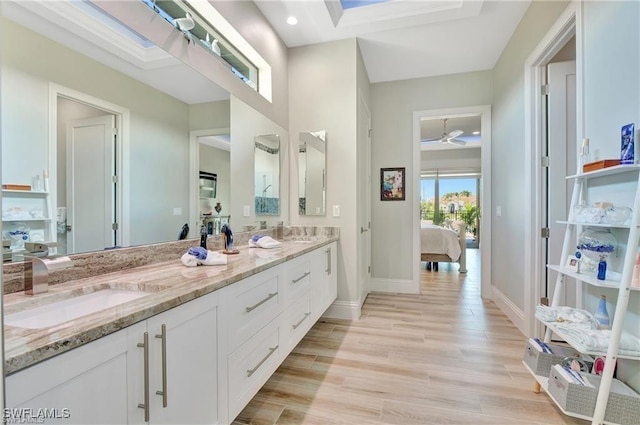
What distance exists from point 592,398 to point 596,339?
0.91ft

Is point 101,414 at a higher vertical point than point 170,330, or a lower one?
lower

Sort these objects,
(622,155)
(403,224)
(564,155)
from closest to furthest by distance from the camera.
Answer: (622,155) → (564,155) → (403,224)

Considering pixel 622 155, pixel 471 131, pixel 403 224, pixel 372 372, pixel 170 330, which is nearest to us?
pixel 170 330

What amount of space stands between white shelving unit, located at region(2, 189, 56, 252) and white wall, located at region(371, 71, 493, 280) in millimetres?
3459

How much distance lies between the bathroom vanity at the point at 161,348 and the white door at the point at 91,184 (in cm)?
20

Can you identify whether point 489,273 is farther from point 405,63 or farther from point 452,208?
point 452,208

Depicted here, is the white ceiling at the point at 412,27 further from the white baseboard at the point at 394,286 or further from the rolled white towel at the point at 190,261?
the white baseboard at the point at 394,286

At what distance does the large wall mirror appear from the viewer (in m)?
1.04

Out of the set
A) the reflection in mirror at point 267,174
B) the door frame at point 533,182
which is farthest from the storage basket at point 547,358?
the reflection in mirror at point 267,174

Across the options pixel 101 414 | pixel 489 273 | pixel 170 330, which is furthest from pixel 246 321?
pixel 489 273

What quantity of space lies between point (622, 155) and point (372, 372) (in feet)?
6.01

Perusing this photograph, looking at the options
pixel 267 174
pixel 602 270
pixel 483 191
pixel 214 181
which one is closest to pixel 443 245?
pixel 483 191

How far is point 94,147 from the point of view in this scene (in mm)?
1329

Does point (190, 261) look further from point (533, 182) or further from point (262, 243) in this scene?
point (533, 182)
